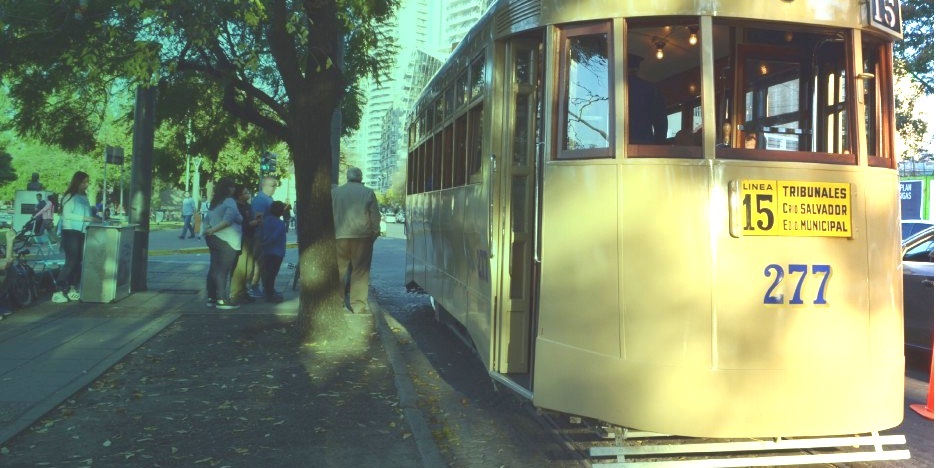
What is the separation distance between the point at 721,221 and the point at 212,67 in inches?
375

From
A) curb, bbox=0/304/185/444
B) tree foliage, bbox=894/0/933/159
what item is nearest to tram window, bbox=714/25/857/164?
curb, bbox=0/304/185/444

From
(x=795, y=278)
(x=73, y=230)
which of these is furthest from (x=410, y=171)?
(x=795, y=278)

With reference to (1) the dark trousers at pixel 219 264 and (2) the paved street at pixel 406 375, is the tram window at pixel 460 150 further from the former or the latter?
(1) the dark trousers at pixel 219 264

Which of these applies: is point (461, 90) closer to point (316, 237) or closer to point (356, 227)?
point (316, 237)

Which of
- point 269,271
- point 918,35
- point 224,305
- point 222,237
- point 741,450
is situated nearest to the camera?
point 741,450

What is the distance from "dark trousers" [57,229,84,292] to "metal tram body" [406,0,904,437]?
326 inches

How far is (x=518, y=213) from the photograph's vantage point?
5.26 m

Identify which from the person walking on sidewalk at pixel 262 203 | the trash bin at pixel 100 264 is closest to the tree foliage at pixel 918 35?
the person walking on sidewalk at pixel 262 203

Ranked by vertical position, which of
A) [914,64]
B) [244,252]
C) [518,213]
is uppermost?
[914,64]

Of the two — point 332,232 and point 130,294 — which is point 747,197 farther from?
point 130,294

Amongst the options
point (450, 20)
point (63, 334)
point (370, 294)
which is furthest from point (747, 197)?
point (450, 20)

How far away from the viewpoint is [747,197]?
4.09 m

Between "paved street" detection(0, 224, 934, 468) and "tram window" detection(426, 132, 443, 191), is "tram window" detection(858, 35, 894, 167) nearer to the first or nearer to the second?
"paved street" detection(0, 224, 934, 468)

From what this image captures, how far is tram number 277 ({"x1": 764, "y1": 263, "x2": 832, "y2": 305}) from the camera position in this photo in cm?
405
